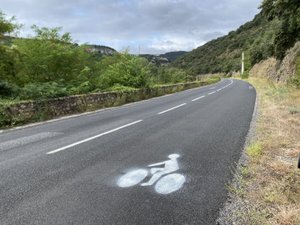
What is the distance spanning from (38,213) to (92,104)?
13234 mm

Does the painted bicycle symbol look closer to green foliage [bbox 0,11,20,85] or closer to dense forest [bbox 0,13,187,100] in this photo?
dense forest [bbox 0,13,187,100]

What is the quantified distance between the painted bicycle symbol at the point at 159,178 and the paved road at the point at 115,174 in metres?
0.01

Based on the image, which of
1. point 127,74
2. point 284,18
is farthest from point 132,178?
point 284,18

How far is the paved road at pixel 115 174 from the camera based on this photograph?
3.77 m

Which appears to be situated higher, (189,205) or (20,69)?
(20,69)

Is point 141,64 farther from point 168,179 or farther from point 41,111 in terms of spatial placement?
point 168,179

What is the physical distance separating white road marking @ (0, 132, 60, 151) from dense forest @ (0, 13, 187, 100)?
16.9ft

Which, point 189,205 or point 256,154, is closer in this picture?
point 189,205

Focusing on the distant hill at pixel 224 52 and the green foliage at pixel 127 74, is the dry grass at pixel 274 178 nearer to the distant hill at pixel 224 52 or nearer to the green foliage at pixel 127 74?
the green foliage at pixel 127 74

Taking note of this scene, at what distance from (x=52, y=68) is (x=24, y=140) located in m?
13.7

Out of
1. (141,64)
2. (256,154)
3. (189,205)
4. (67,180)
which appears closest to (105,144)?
(67,180)

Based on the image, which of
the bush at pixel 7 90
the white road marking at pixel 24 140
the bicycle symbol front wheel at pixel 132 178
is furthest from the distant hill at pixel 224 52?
the bicycle symbol front wheel at pixel 132 178

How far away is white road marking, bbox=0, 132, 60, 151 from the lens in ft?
25.2

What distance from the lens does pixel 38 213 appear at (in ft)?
12.5
